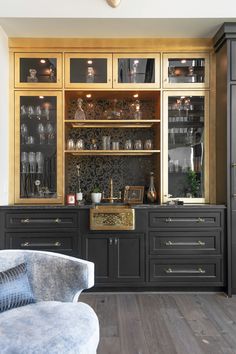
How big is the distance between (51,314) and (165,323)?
49.4 inches

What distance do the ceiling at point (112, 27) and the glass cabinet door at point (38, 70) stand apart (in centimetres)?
22

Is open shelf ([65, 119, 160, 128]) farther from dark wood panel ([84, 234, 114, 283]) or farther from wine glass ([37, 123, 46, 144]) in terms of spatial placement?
dark wood panel ([84, 234, 114, 283])

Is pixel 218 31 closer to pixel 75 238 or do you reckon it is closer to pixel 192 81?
pixel 192 81

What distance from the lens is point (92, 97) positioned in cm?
376

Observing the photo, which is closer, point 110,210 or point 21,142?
point 110,210

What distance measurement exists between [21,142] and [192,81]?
1.97 m

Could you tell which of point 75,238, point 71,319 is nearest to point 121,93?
point 75,238

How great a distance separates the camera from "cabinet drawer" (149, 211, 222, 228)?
10.6ft

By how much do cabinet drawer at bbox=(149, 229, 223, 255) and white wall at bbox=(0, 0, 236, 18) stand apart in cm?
209

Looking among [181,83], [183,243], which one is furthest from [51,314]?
[181,83]

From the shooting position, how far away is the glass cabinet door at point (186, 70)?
347 cm

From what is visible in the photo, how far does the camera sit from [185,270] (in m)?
3.23

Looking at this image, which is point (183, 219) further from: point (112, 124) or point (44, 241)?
point (44, 241)

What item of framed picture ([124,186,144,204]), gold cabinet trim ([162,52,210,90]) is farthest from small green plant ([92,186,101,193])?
gold cabinet trim ([162,52,210,90])
